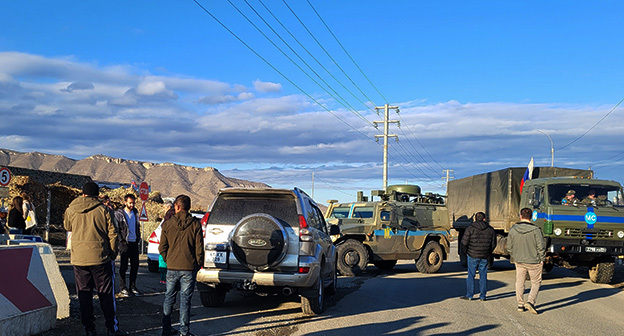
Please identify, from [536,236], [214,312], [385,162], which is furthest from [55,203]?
[536,236]

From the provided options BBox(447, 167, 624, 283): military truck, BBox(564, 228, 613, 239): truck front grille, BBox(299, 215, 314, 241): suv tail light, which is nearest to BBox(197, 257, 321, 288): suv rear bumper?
BBox(299, 215, 314, 241): suv tail light

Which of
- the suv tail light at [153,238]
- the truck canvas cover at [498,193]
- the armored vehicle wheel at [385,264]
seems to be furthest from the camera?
the armored vehicle wheel at [385,264]

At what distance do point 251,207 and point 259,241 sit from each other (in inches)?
29.6

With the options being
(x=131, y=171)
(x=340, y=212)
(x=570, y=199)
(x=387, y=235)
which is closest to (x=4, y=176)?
(x=340, y=212)

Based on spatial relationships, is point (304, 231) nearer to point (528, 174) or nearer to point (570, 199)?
point (570, 199)

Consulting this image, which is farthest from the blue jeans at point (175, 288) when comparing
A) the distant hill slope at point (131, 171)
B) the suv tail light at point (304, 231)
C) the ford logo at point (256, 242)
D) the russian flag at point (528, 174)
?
the distant hill slope at point (131, 171)

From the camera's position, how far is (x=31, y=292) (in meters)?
6.94

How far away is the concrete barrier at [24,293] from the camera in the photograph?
254 inches

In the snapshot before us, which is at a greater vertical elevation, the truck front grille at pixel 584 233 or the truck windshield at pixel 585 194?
the truck windshield at pixel 585 194

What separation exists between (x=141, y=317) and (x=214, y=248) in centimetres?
146

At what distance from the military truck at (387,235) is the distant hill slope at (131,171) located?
108 metres

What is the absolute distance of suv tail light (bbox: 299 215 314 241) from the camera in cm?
901

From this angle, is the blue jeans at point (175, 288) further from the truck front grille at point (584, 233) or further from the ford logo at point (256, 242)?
the truck front grille at point (584, 233)

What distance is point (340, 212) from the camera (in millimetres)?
18609
